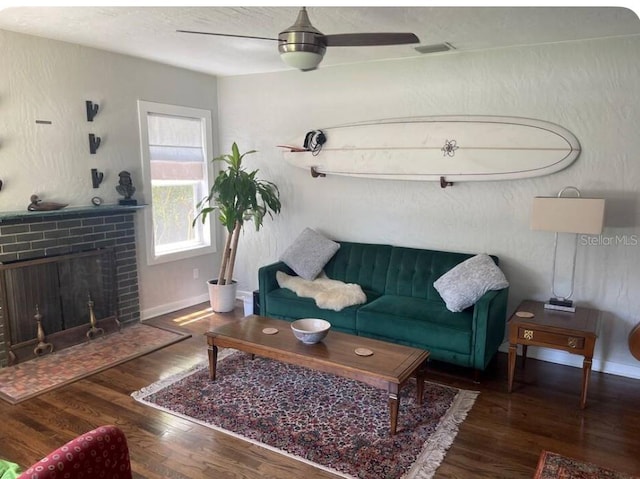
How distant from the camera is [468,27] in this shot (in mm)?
3184

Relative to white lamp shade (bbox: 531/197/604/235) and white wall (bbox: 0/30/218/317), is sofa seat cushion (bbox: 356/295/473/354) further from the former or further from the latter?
white wall (bbox: 0/30/218/317)

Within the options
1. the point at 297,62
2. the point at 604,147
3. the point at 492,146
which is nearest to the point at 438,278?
the point at 492,146

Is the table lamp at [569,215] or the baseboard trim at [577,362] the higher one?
the table lamp at [569,215]

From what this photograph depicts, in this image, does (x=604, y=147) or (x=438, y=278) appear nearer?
(x=604, y=147)

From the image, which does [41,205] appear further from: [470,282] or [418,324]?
[470,282]

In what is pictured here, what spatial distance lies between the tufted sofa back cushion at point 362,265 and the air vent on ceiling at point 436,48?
171 cm

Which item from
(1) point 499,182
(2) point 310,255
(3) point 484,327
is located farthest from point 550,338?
(2) point 310,255

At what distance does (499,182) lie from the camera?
12.5 ft

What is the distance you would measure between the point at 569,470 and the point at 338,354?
1345 mm

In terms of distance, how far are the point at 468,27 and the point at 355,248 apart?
6.86 ft

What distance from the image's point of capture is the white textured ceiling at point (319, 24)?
9.46 feet

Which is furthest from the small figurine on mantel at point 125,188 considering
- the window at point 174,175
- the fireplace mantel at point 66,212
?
the window at point 174,175

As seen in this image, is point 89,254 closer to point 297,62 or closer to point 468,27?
point 297,62

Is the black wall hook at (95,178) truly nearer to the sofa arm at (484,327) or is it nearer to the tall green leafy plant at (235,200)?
the tall green leafy plant at (235,200)
